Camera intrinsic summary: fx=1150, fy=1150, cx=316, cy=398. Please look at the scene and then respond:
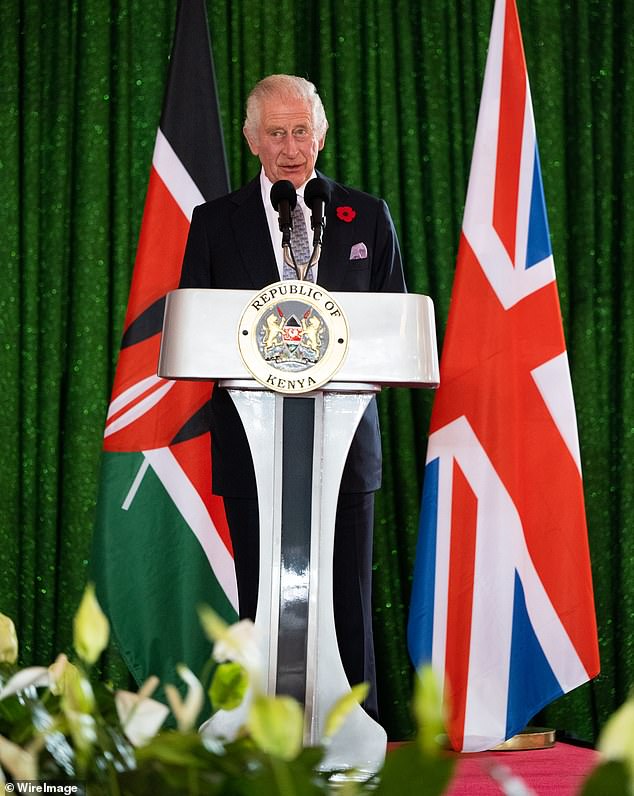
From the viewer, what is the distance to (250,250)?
7.74ft

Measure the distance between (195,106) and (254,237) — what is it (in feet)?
3.49

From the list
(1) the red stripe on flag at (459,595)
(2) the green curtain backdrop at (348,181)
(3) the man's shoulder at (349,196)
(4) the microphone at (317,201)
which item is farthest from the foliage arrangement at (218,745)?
(2) the green curtain backdrop at (348,181)

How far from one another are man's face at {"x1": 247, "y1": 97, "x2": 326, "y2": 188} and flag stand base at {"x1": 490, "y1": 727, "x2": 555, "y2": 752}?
4.93 ft

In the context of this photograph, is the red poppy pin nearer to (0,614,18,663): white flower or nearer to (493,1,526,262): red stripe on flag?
(493,1,526,262): red stripe on flag

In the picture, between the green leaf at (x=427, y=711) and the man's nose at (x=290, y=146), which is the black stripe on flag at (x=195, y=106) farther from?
the green leaf at (x=427, y=711)

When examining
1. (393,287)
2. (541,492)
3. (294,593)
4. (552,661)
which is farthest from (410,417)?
(294,593)

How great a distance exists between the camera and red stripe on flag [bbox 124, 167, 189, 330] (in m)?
3.14

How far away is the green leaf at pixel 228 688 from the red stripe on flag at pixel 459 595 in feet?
8.02

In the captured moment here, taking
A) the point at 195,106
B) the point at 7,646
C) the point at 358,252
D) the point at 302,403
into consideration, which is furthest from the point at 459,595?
the point at 7,646

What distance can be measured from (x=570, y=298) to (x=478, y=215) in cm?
68

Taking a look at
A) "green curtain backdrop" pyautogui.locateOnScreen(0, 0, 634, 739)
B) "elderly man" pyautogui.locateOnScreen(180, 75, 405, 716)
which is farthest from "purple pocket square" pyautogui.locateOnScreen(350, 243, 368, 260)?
"green curtain backdrop" pyautogui.locateOnScreen(0, 0, 634, 739)

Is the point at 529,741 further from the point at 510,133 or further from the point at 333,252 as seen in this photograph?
the point at 510,133

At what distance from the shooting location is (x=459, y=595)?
9.65 feet

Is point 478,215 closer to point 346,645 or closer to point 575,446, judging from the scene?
point 575,446
